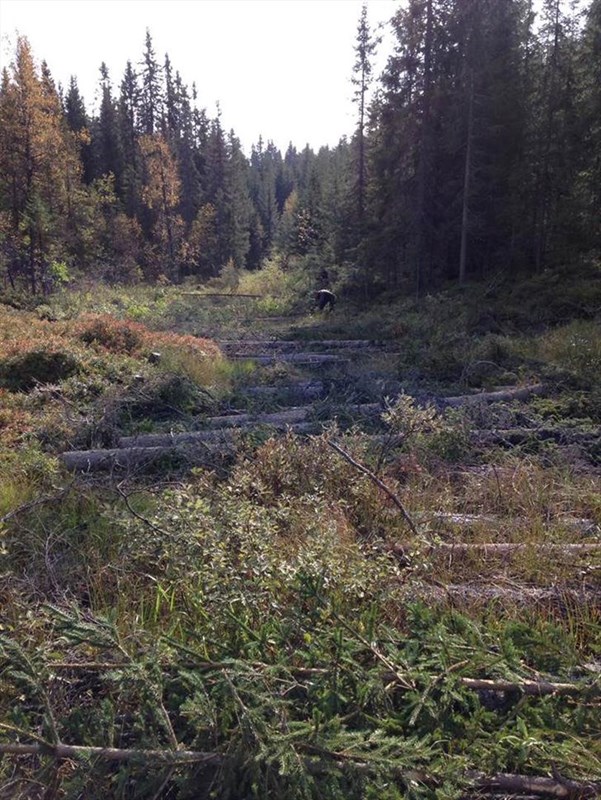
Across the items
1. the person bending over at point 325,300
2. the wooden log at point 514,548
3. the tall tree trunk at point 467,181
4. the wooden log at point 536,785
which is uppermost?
the tall tree trunk at point 467,181

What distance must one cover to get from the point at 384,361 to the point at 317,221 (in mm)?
34794

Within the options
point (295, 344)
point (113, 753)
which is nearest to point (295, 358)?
point (295, 344)

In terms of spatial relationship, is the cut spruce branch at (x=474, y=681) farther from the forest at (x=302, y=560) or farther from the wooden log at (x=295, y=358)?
the wooden log at (x=295, y=358)

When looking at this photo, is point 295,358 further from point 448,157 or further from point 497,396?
point 448,157

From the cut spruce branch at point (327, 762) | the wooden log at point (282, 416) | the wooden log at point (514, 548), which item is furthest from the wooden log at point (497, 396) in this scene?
the cut spruce branch at point (327, 762)

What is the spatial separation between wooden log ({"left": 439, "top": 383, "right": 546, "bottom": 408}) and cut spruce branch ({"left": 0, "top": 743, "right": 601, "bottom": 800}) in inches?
223

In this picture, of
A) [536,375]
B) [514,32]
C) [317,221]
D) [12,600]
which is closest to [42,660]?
[12,600]

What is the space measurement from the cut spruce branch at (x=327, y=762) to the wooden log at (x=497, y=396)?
223 inches

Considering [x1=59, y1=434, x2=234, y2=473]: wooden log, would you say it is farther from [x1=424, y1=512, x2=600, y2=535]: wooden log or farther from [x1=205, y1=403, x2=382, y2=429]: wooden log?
[x1=424, y1=512, x2=600, y2=535]: wooden log

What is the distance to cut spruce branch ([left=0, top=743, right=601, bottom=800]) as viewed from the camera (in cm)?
212

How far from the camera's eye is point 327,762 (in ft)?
6.86

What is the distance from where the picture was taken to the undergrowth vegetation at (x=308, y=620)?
2.20 metres

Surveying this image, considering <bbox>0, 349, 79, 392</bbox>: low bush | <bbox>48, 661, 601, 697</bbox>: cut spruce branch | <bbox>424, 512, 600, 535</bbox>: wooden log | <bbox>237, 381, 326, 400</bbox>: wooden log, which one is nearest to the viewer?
<bbox>48, 661, 601, 697</bbox>: cut spruce branch

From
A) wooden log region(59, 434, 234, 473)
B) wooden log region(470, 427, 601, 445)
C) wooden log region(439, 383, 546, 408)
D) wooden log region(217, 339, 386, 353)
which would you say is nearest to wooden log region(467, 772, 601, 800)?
wooden log region(59, 434, 234, 473)
